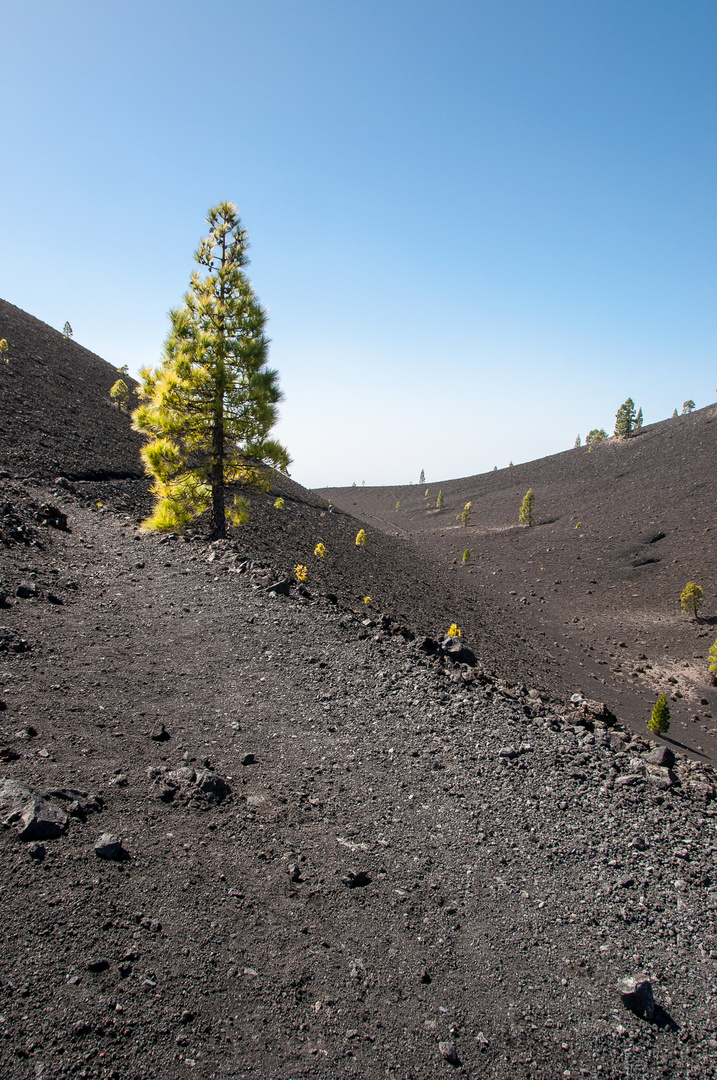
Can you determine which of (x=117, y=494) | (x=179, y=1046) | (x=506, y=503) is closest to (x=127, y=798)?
(x=179, y=1046)

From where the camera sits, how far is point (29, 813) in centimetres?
431

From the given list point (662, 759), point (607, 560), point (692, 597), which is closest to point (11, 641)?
point (662, 759)

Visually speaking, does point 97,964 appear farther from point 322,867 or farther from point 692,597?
point 692,597

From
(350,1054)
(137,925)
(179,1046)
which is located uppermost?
(137,925)

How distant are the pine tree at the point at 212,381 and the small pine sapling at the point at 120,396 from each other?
22.4m

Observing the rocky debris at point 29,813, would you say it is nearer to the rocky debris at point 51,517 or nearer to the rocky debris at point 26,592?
the rocky debris at point 26,592

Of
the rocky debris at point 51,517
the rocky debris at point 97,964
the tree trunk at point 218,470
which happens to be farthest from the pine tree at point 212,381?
the rocky debris at point 97,964

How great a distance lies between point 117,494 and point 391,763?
15652 millimetres

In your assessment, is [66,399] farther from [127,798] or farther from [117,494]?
[127,798]

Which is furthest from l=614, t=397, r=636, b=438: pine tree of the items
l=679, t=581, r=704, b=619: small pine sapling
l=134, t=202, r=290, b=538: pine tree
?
l=134, t=202, r=290, b=538: pine tree

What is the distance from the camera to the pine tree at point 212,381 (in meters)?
13.0

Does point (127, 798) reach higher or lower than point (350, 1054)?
higher

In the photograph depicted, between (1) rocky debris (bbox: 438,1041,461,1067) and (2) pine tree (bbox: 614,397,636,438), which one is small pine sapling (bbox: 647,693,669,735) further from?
Result: (2) pine tree (bbox: 614,397,636,438)

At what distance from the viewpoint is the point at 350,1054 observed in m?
3.46
